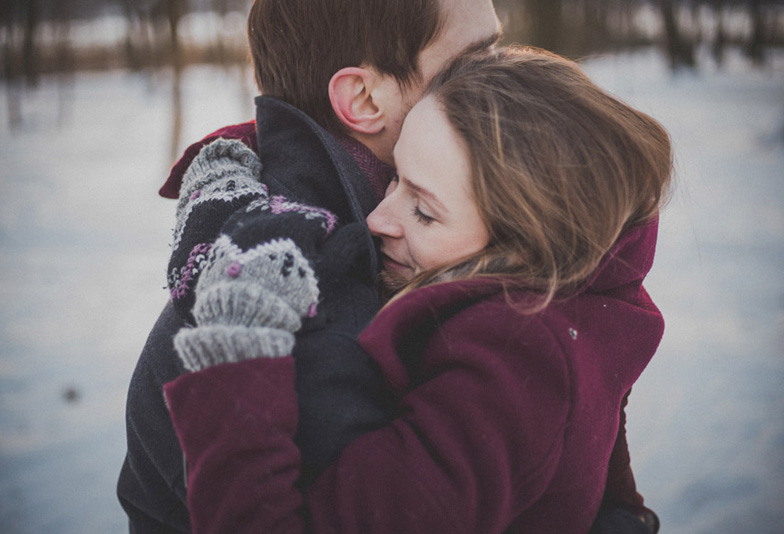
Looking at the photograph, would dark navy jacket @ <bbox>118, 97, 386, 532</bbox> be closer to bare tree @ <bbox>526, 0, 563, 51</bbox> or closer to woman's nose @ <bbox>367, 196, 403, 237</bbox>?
woman's nose @ <bbox>367, 196, 403, 237</bbox>

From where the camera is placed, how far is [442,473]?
0.92 meters

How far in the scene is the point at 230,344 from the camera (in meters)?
0.93

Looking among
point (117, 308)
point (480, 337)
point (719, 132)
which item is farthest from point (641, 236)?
point (719, 132)

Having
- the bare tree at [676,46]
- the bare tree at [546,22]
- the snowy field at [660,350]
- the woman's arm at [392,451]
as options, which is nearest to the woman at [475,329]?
the woman's arm at [392,451]

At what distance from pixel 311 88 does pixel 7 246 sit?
6990 millimetres

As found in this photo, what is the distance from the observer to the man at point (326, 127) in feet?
3.97

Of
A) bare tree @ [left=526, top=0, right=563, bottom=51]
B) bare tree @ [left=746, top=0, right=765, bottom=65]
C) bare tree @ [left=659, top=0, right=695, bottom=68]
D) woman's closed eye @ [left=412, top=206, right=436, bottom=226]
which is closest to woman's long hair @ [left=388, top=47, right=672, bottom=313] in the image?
woman's closed eye @ [left=412, top=206, right=436, bottom=226]

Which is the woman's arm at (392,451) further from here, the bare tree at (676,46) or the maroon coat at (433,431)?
the bare tree at (676,46)

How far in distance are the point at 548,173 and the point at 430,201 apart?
0.24m

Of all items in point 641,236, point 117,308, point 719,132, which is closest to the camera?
point 641,236

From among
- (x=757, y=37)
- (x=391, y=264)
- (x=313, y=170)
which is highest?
(x=313, y=170)

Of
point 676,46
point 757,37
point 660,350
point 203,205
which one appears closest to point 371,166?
point 203,205

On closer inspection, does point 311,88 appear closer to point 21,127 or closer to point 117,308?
point 117,308

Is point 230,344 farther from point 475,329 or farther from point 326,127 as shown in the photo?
point 326,127
